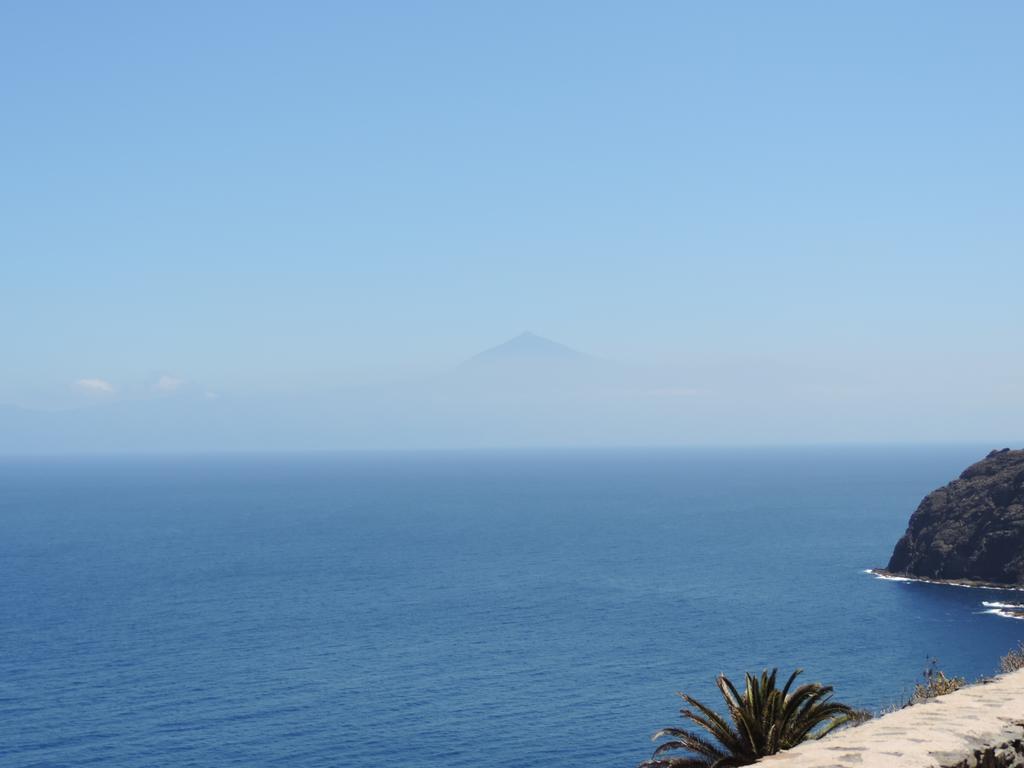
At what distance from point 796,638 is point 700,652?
44.5ft

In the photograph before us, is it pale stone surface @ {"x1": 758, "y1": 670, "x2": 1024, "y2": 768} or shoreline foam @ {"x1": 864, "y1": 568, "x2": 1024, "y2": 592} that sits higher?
pale stone surface @ {"x1": 758, "y1": 670, "x2": 1024, "y2": 768}

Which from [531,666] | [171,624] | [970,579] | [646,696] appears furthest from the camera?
[970,579]

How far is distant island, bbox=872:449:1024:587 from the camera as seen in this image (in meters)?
145

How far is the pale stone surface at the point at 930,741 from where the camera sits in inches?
665

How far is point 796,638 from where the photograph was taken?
107 metres

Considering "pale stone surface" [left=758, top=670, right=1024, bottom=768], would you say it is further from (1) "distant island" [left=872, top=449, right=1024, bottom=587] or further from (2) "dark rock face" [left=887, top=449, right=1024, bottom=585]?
(2) "dark rock face" [left=887, top=449, right=1024, bottom=585]

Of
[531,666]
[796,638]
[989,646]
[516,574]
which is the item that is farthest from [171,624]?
[989,646]

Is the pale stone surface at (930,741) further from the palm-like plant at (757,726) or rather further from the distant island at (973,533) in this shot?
the distant island at (973,533)

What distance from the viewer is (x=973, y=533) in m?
150

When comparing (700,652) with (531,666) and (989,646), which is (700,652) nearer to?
(531,666)

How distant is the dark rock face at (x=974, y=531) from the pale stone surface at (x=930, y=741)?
448 ft

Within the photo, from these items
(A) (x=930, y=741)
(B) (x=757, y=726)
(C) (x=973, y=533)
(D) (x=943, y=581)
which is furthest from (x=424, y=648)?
(C) (x=973, y=533)

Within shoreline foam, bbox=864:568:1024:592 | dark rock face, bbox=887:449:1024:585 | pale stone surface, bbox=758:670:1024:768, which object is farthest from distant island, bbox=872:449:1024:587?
pale stone surface, bbox=758:670:1024:768

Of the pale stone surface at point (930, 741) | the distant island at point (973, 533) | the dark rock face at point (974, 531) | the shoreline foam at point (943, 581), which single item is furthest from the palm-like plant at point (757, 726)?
the dark rock face at point (974, 531)
